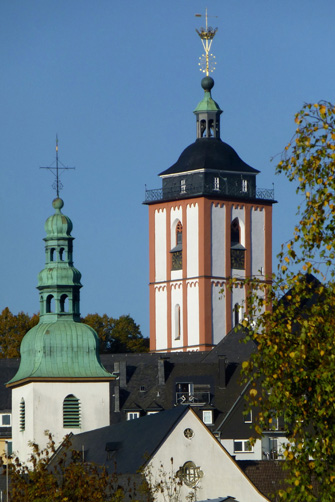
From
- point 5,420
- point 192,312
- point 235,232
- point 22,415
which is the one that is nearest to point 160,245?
point 235,232

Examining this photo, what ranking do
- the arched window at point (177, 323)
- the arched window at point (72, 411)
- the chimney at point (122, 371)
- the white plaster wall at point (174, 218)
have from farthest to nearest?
the white plaster wall at point (174, 218)
the arched window at point (177, 323)
the chimney at point (122, 371)
the arched window at point (72, 411)

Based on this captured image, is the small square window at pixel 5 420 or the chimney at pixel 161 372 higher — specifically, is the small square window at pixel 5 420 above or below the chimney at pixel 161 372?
below

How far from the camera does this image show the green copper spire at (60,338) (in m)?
79.1

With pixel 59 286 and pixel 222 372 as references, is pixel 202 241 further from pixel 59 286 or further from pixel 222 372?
pixel 59 286

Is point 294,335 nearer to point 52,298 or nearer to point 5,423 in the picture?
point 52,298

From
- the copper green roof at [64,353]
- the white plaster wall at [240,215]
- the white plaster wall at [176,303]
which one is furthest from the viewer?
the white plaster wall at [240,215]

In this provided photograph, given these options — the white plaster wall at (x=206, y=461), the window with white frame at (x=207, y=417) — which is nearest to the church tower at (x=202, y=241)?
the window with white frame at (x=207, y=417)

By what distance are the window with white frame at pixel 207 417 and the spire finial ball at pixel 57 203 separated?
70.5 ft

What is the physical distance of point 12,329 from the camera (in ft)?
415

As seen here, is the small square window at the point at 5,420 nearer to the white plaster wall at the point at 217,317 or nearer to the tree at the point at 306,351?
the white plaster wall at the point at 217,317

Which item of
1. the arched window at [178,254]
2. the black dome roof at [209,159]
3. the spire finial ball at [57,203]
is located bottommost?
the spire finial ball at [57,203]

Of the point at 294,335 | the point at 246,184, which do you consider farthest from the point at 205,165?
the point at 294,335

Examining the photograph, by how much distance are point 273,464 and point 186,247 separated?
5096 centimetres

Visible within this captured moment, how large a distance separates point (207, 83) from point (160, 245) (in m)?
12.3
